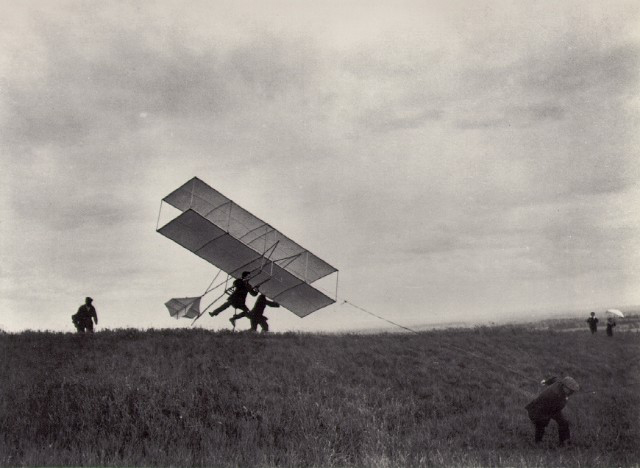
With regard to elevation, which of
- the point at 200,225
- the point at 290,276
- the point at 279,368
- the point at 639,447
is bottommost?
the point at 639,447

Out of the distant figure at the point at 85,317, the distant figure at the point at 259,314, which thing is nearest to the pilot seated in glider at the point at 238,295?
the distant figure at the point at 259,314

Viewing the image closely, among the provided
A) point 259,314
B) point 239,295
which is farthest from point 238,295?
point 259,314

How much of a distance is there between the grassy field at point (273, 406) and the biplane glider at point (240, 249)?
8.61 feet

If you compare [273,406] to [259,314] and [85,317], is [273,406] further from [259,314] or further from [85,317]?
[85,317]

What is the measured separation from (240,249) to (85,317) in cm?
630

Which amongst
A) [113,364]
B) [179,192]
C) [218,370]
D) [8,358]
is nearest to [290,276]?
[179,192]

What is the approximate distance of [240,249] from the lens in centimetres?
2023

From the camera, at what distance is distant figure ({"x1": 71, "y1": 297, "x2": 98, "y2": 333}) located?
776 inches

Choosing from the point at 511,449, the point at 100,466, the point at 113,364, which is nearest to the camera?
the point at 100,466

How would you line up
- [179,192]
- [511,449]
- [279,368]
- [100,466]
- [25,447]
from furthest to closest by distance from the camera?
1. [179,192]
2. [279,368]
3. [511,449]
4. [25,447]
5. [100,466]

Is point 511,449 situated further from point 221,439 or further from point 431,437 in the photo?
point 221,439

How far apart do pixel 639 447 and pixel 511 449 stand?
3.00 m

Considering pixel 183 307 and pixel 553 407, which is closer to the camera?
pixel 553 407

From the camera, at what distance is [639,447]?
38.8 ft
